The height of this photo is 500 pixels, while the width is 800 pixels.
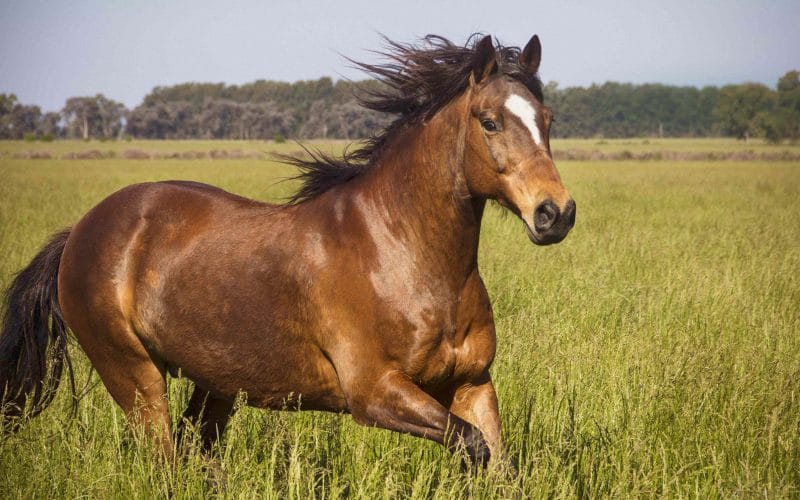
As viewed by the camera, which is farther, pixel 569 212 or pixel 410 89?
pixel 410 89

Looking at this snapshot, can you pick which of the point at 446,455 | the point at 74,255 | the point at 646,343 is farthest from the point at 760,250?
the point at 74,255

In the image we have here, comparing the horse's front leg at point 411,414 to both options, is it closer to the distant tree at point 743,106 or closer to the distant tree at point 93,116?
the distant tree at point 743,106

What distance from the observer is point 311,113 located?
335 feet

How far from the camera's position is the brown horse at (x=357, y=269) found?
10.2ft

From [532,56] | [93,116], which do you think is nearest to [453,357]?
[532,56]

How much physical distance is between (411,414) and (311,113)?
4010 inches

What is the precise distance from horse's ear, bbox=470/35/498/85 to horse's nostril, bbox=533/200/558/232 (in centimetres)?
72

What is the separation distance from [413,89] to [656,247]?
8332 millimetres

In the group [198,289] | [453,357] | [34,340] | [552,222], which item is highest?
[552,222]

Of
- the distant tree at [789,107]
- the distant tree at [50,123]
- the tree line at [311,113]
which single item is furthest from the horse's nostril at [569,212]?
the distant tree at [50,123]

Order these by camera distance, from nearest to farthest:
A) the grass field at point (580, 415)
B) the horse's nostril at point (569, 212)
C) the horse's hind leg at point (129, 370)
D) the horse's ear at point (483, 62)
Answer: the horse's nostril at point (569, 212)
the horse's ear at point (483, 62)
the grass field at point (580, 415)
the horse's hind leg at point (129, 370)

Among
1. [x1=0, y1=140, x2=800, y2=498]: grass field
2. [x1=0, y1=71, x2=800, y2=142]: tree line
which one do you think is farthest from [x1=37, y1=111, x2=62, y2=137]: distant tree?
[x1=0, y1=140, x2=800, y2=498]: grass field

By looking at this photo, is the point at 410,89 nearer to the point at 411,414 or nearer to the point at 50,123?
the point at 411,414

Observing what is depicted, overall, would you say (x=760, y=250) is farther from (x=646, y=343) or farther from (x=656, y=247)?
(x=646, y=343)
